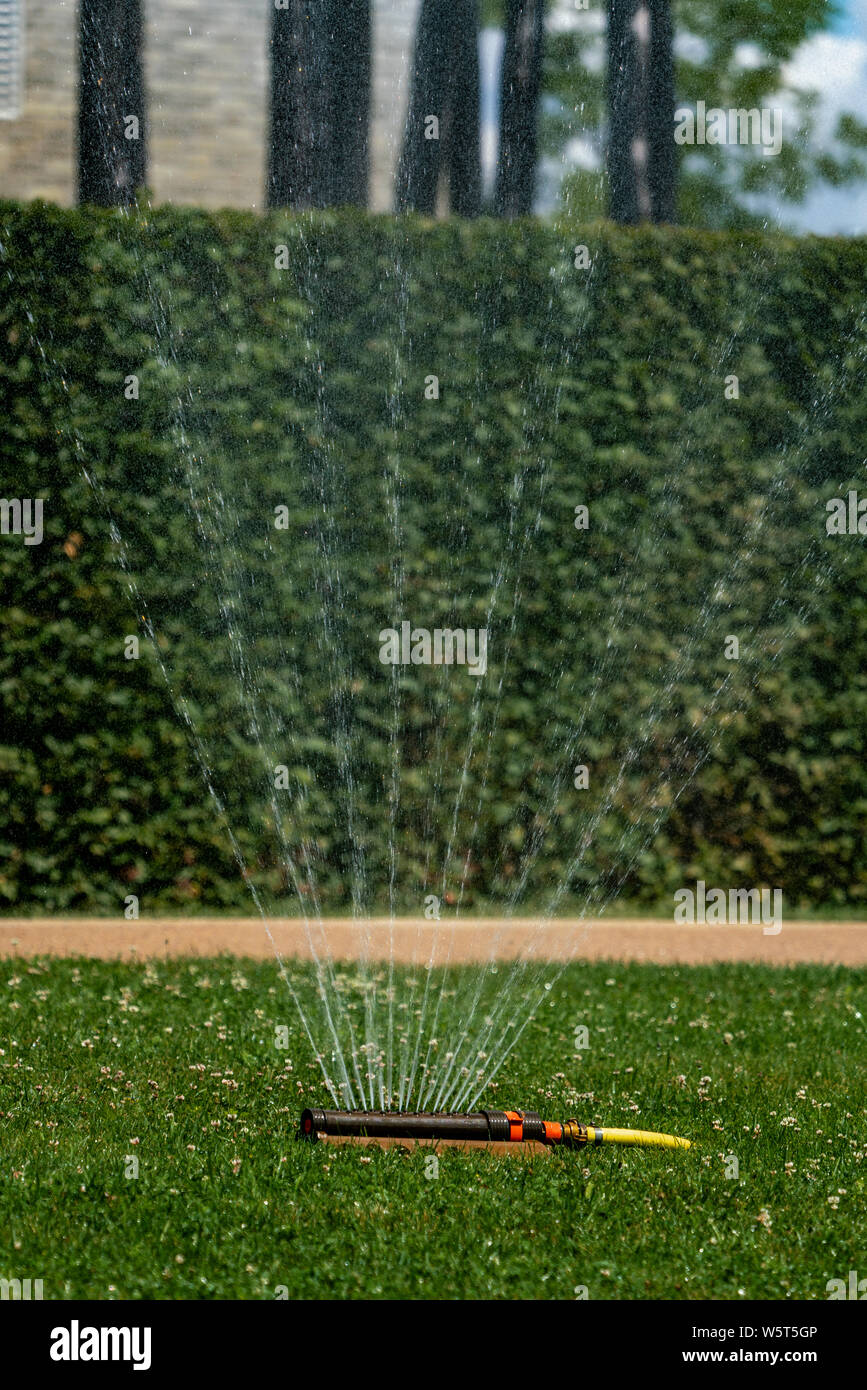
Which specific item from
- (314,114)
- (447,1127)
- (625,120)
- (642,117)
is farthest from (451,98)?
(447,1127)

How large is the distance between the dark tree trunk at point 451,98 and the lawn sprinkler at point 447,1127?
311 inches

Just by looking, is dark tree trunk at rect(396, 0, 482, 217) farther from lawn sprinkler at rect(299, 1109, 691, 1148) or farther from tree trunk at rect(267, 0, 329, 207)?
lawn sprinkler at rect(299, 1109, 691, 1148)

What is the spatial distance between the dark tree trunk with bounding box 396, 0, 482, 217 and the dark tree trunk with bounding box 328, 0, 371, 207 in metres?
0.75

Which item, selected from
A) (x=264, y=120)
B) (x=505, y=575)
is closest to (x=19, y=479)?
(x=505, y=575)

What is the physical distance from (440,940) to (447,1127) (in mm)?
3316

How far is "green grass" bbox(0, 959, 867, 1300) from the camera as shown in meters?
3.71

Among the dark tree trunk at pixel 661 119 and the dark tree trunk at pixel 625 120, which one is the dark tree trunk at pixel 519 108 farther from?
the dark tree trunk at pixel 661 119

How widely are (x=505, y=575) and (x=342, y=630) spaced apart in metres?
0.97

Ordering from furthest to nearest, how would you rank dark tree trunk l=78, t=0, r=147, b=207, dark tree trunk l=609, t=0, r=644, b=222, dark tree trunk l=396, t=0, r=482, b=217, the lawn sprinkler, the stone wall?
1. the stone wall
2. dark tree trunk l=396, t=0, r=482, b=217
3. dark tree trunk l=609, t=0, r=644, b=222
4. dark tree trunk l=78, t=0, r=147, b=207
5. the lawn sprinkler

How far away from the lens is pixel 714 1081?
18.2ft

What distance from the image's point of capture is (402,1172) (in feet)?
14.3

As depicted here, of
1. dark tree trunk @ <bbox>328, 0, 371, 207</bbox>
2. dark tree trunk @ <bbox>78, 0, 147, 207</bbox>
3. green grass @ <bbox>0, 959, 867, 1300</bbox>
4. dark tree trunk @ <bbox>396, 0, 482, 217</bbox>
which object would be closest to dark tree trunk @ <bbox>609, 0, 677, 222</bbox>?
dark tree trunk @ <bbox>396, 0, 482, 217</bbox>

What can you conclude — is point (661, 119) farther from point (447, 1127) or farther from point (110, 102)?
point (447, 1127)
